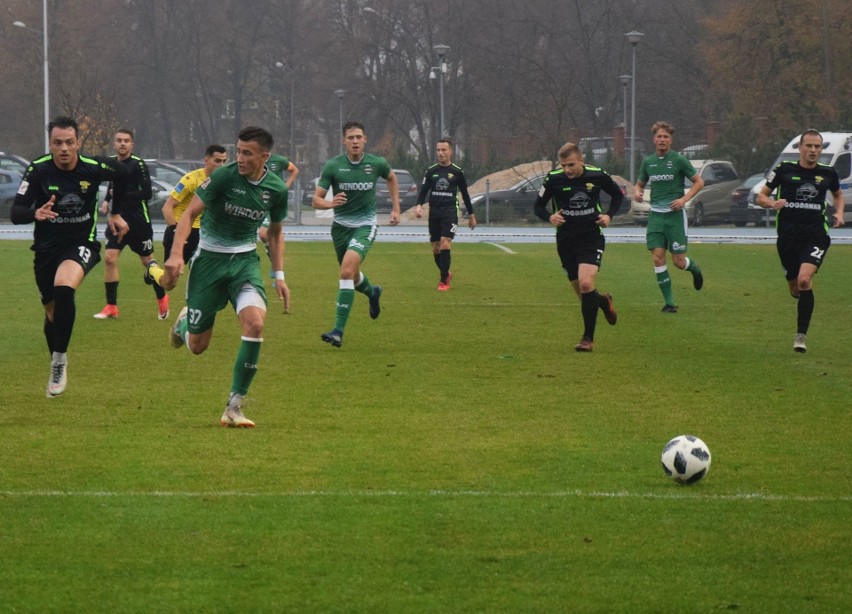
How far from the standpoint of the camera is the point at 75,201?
1007 centimetres

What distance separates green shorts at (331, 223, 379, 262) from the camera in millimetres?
13898

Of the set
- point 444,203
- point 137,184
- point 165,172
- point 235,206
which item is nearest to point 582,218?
point 235,206

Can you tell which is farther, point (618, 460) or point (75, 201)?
point (75, 201)

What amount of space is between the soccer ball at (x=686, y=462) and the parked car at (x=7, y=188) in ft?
110

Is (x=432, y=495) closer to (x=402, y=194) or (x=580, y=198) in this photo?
(x=580, y=198)

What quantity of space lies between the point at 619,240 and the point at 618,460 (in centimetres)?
2650

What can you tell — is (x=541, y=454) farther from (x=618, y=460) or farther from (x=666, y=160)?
(x=666, y=160)

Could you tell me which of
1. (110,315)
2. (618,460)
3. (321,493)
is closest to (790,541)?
(618,460)

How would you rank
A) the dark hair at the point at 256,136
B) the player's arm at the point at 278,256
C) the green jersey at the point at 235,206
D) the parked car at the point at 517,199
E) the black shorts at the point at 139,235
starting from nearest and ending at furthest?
the dark hair at the point at 256,136
the green jersey at the point at 235,206
the player's arm at the point at 278,256
the black shorts at the point at 139,235
the parked car at the point at 517,199

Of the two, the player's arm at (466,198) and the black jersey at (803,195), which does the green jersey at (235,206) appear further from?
the player's arm at (466,198)

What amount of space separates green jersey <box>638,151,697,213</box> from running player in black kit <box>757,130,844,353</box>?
11.7 ft

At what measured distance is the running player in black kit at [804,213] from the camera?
13.2 metres

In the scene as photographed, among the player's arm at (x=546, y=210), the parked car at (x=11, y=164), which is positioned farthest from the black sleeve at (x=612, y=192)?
the parked car at (x=11, y=164)

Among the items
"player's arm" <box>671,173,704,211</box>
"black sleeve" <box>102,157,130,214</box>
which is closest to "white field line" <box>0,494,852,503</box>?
"black sleeve" <box>102,157,130,214</box>
